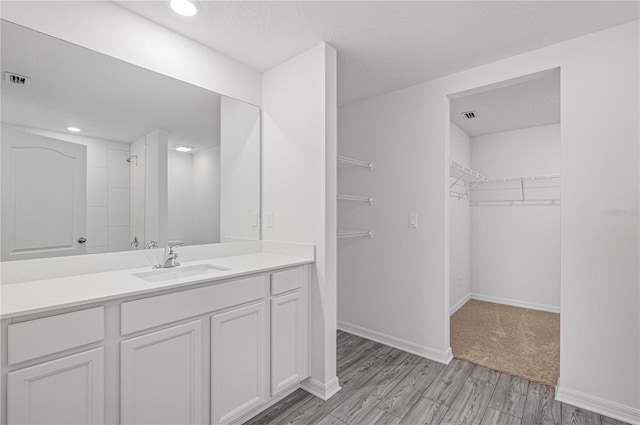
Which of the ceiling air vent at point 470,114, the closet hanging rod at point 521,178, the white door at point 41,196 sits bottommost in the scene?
the white door at point 41,196

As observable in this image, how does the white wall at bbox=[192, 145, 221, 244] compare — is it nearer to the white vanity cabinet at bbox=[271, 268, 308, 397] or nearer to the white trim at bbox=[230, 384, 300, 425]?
the white vanity cabinet at bbox=[271, 268, 308, 397]

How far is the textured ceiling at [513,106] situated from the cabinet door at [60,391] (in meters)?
3.17

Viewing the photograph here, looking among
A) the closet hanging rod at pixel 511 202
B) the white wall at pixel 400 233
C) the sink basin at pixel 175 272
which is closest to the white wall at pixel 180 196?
the sink basin at pixel 175 272

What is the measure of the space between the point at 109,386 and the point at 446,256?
2394 millimetres

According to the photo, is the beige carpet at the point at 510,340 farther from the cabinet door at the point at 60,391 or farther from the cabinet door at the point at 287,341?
the cabinet door at the point at 60,391

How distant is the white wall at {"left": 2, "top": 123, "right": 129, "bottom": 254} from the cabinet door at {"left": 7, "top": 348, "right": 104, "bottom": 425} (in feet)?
2.36

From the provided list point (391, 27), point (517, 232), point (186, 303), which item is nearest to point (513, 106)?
point (517, 232)

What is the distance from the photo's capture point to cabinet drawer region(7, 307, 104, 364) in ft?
3.65

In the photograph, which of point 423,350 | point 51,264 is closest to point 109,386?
point 51,264

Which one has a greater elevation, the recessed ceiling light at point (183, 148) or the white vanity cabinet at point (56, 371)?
the recessed ceiling light at point (183, 148)

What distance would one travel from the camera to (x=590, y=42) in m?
2.02

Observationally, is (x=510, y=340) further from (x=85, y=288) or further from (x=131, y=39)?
(x=131, y=39)

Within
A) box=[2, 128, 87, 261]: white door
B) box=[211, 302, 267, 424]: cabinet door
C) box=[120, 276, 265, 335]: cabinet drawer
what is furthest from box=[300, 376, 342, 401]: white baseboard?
box=[2, 128, 87, 261]: white door

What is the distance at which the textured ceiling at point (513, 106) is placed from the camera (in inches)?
112
